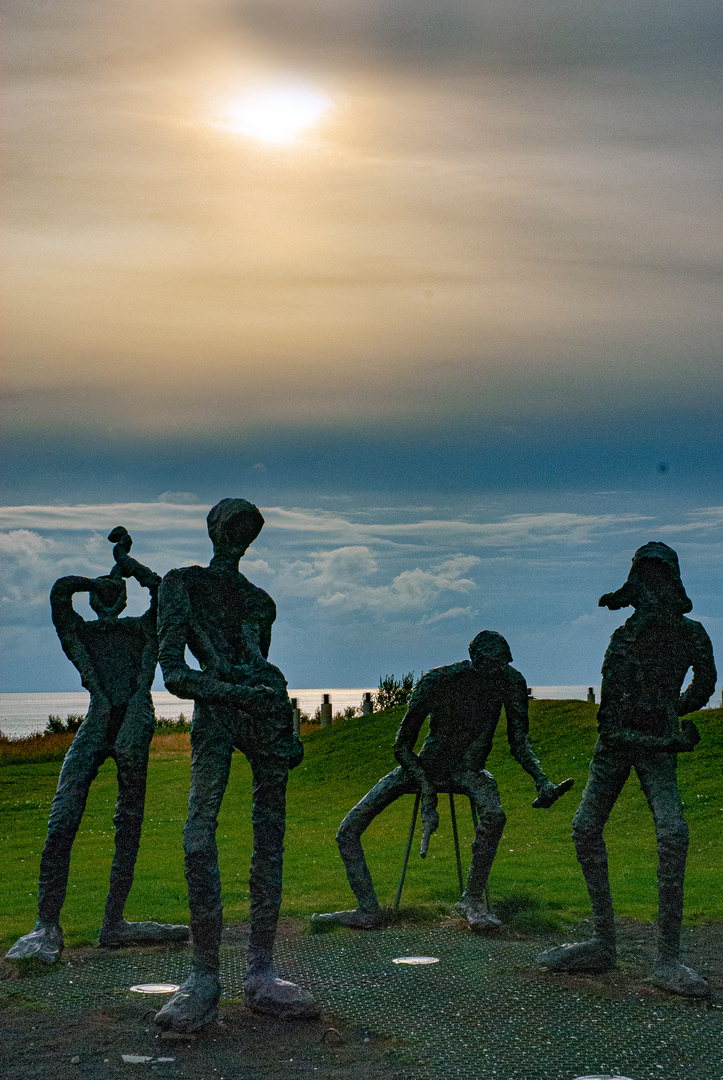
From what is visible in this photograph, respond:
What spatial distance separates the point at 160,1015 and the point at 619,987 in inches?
127

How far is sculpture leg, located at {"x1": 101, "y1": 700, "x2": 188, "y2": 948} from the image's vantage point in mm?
9805

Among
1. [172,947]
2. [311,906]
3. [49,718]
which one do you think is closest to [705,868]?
[311,906]

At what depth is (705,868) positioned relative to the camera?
14.3 m

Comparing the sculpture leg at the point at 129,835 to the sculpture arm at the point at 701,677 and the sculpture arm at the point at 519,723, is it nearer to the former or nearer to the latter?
the sculpture arm at the point at 519,723

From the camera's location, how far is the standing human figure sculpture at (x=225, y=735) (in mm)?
7414

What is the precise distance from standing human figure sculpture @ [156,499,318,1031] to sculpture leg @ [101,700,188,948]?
2287 mm

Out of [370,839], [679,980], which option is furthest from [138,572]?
[370,839]

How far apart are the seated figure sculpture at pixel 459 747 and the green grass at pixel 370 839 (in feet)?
2.31

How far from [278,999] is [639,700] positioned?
3.34 metres

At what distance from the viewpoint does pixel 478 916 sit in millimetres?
10367

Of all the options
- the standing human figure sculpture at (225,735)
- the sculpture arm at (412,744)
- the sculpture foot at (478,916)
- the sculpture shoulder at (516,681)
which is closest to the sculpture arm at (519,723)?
the sculpture shoulder at (516,681)

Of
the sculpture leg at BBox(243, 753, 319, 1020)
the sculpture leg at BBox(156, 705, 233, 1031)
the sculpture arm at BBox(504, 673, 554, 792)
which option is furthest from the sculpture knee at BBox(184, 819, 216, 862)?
the sculpture arm at BBox(504, 673, 554, 792)

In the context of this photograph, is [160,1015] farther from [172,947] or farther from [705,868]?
[705,868]

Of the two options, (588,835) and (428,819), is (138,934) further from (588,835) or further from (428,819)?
(588,835)
